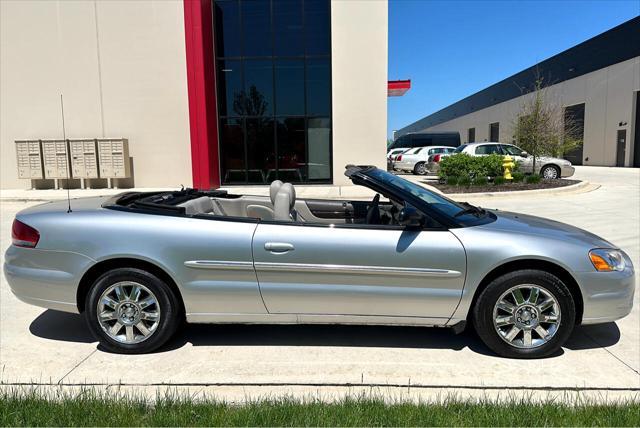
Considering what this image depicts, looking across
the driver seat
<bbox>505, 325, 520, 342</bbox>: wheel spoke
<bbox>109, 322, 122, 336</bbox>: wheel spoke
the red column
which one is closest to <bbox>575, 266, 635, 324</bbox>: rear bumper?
<bbox>505, 325, 520, 342</bbox>: wheel spoke

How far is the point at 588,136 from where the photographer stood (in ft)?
122

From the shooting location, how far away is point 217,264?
11.3 ft

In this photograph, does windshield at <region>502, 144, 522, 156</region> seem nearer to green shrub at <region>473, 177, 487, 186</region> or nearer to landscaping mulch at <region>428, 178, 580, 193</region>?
landscaping mulch at <region>428, 178, 580, 193</region>

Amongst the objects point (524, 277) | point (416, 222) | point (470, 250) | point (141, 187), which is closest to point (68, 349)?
point (416, 222)

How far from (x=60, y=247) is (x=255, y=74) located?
1532 cm

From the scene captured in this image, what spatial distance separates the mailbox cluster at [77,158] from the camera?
667 inches

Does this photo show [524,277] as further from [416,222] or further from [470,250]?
[416,222]

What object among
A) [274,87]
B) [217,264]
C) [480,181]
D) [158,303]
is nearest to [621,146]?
[480,181]

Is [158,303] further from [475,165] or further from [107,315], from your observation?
[475,165]

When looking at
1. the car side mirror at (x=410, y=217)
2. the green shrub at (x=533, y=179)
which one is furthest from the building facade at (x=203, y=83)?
the car side mirror at (x=410, y=217)

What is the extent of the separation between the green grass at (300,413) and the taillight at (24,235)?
48.4 inches

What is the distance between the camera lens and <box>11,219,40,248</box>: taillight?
3.59 meters

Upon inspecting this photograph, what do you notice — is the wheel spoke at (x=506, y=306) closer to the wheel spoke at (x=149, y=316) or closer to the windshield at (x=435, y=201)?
the windshield at (x=435, y=201)

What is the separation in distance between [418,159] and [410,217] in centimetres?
2278
